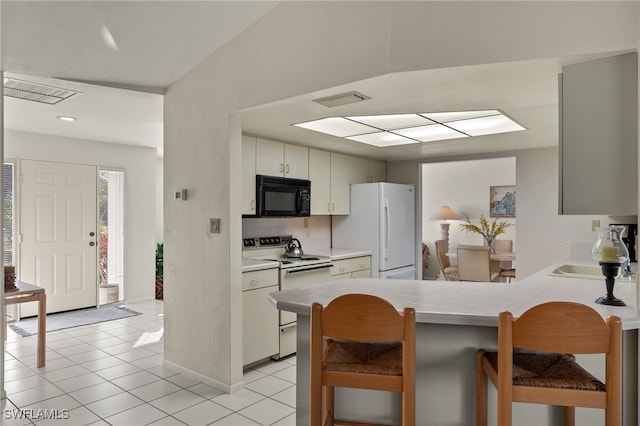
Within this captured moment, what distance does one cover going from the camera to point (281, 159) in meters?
4.13

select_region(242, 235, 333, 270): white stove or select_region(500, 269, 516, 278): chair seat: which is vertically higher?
select_region(242, 235, 333, 270): white stove

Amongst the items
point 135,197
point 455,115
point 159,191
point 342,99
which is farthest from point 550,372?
point 159,191

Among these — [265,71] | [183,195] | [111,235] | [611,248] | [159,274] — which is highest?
[265,71]

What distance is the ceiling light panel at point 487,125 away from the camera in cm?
328

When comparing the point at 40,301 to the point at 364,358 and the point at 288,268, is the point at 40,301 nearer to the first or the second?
the point at 288,268

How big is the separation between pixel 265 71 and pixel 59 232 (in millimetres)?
4148

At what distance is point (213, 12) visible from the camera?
8.23 feet

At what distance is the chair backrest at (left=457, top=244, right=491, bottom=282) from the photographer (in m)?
5.61

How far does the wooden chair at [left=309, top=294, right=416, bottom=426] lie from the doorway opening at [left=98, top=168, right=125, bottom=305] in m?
5.09

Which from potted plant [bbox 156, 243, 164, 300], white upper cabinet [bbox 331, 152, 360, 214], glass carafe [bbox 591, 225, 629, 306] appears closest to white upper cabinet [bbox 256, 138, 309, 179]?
white upper cabinet [bbox 331, 152, 360, 214]

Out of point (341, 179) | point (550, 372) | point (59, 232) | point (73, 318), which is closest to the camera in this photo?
point (550, 372)

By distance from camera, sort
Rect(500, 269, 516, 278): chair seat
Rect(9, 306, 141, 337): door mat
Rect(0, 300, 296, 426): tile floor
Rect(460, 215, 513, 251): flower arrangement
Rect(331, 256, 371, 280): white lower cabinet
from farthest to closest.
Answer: Rect(460, 215, 513, 251): flower arrangement, Rect(500, 269, 516, 278): chair seat, Rect(9, 306, 141, 337): door mat, Rect(331, 256, 371, 280): white lower cabinet, Rect(0, 300, 296, 426): tile floor

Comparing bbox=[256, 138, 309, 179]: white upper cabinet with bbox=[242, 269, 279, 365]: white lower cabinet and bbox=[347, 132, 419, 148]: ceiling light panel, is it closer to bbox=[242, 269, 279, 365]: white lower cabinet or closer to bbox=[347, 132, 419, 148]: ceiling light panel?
bbox=[347, 132, 419, 148]: ceiling light panel

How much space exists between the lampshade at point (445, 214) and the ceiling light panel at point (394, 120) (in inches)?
164
